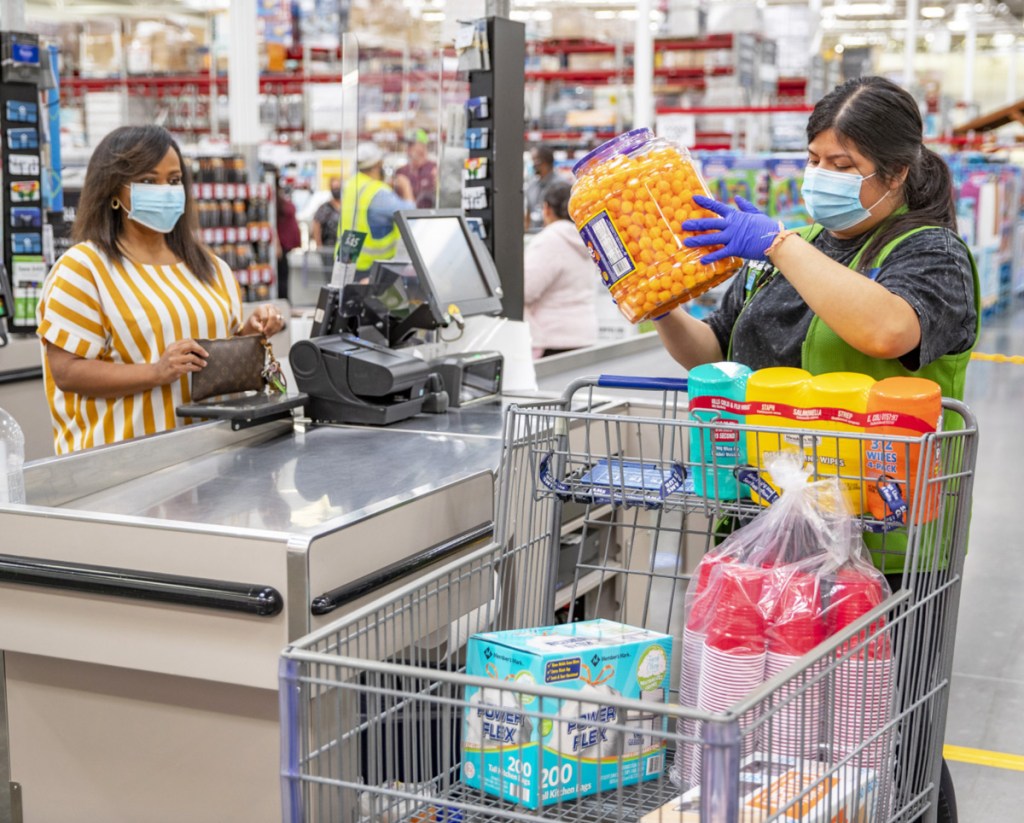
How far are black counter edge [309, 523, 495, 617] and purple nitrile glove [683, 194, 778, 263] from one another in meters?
0.61

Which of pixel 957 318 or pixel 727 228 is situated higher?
pixel 727 228

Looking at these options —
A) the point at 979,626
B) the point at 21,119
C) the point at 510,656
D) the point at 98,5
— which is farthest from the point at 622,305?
the point at 98,5

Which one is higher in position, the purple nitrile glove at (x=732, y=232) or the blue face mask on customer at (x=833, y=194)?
the blue face mask on customer at (x=833, y=194)

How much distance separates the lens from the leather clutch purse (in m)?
3.01

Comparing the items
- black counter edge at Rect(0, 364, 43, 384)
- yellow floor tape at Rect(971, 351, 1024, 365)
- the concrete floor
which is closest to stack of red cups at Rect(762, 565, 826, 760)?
the concrete floor

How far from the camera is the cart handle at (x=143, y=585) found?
2.10 metres

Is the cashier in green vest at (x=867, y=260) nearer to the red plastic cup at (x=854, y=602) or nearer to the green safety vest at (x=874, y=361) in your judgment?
the green safety vest at (x=874, y=361)

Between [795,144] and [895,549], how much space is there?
477 inches

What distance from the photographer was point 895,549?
6.45 feet

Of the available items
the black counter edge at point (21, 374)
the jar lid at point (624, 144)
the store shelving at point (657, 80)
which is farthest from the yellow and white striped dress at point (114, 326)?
the store shelving at point (657, 80)

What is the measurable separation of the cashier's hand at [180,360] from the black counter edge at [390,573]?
31.6 inches

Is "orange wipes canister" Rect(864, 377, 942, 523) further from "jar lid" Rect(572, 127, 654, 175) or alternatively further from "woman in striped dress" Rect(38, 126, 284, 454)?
"woman in striped dress" Rect(38, 126, 284, 454)

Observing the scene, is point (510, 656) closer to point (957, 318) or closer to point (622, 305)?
point (622, 305)

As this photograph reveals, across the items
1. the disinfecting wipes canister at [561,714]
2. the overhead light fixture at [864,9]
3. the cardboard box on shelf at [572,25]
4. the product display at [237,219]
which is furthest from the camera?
the overhead light fixture at [864,9]
